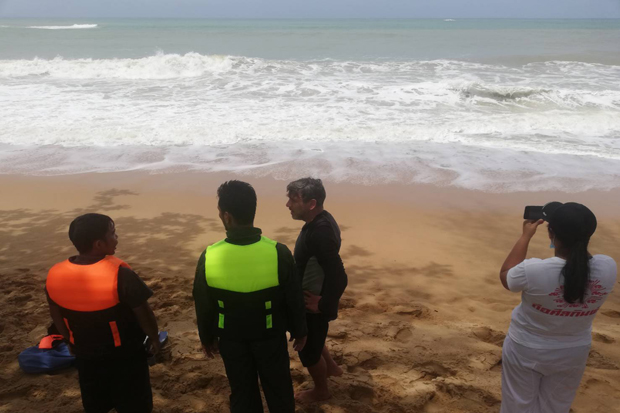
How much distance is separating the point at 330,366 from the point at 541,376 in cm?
155

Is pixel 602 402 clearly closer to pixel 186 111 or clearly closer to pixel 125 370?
pixel 125 370

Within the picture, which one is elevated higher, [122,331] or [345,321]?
[122,331]

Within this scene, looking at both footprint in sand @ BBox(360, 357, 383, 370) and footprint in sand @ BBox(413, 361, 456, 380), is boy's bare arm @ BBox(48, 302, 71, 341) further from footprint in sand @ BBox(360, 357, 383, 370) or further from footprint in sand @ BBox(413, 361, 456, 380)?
footprint in sand @ BBox(413, 361, 456, 380)

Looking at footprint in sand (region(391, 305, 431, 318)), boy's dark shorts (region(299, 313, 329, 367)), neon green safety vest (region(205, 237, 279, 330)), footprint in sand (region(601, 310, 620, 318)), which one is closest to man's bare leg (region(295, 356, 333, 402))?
boy's dark shorts (region(299, 313, 329, 367))

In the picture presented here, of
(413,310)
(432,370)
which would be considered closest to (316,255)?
(432,370)

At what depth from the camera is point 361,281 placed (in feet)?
18.6

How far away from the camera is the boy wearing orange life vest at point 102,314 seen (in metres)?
2.70

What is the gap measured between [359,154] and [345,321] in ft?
20.0

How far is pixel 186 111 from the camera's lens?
46.9ft

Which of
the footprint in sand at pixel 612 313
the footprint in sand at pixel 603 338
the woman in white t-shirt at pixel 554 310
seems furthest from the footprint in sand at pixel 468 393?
the footprint in sand at pixel 612 313

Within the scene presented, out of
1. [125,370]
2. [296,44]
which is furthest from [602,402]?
[296,44]

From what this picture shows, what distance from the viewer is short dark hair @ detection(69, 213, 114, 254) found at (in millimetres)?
2723

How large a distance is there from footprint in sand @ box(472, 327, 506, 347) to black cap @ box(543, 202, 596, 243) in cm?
217

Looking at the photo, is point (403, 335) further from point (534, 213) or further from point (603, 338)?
point (534, 213)
